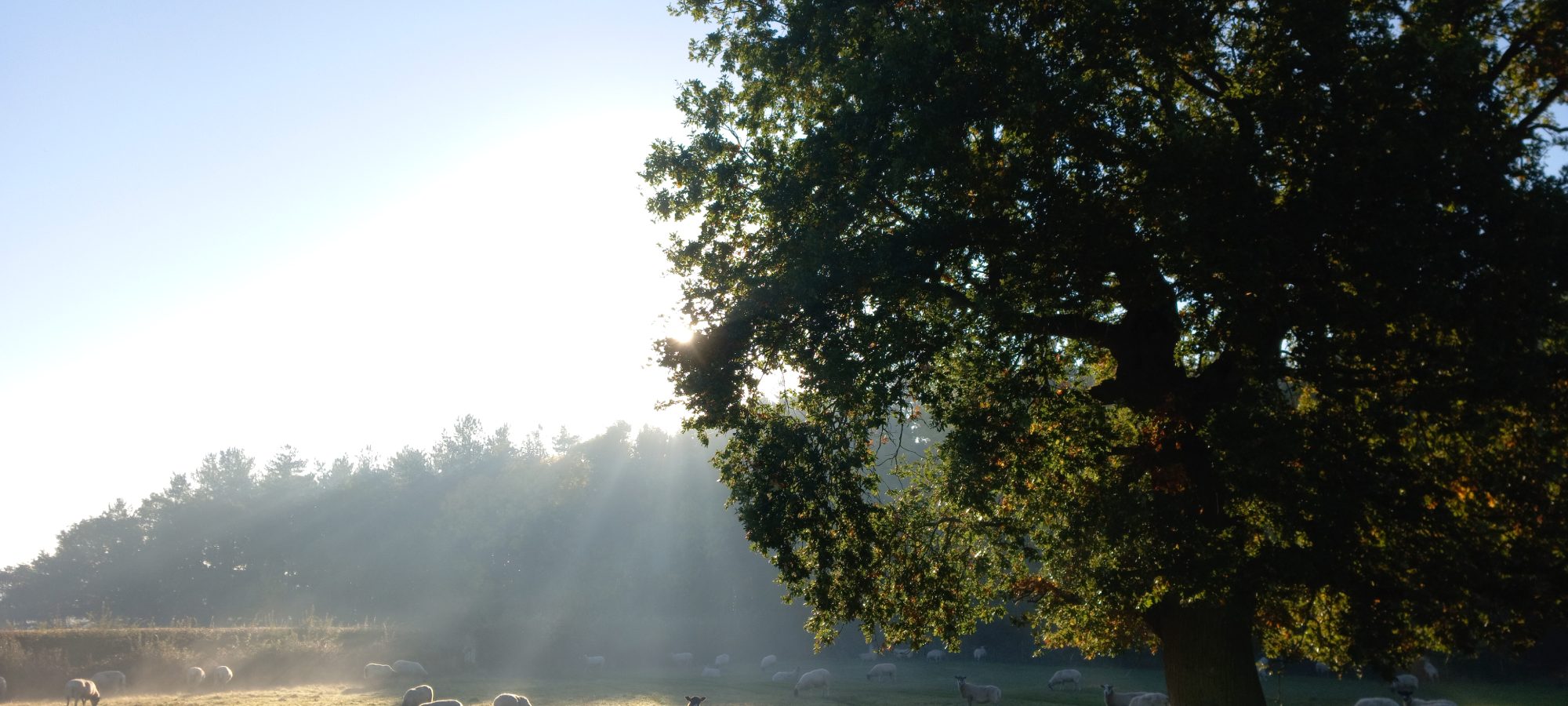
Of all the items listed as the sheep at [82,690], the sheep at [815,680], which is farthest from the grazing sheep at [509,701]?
the sheep at [82,690]

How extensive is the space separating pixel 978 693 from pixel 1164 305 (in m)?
22.6

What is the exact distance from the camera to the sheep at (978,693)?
3117 cm

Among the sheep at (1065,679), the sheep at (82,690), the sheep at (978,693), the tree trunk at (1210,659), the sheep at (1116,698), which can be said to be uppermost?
the tree trunk at (1210,659)

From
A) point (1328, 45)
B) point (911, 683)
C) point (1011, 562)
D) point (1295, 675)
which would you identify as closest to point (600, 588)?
point (911, 683)

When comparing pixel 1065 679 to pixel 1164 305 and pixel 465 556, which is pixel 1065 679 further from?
pixel 465 556

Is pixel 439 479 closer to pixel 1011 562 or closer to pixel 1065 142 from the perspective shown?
pixel 1011 562

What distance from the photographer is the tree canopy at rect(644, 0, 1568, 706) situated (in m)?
9.89

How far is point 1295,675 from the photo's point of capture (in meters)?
38.8

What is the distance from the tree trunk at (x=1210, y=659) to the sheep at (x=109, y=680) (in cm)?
3995

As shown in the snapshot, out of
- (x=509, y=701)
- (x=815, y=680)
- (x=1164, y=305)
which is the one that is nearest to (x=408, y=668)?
(x=509, y=701)

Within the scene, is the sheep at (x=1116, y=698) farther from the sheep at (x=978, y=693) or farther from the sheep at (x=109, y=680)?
the sheep at (x=109, y=680)

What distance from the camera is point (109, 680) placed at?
3525 cm

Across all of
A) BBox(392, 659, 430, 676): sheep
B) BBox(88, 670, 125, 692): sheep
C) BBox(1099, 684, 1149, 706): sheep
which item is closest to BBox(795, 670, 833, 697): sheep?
BBox(1099, 684, 1149, 706): sheep

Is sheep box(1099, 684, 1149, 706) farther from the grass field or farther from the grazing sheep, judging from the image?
the grazing sheep
